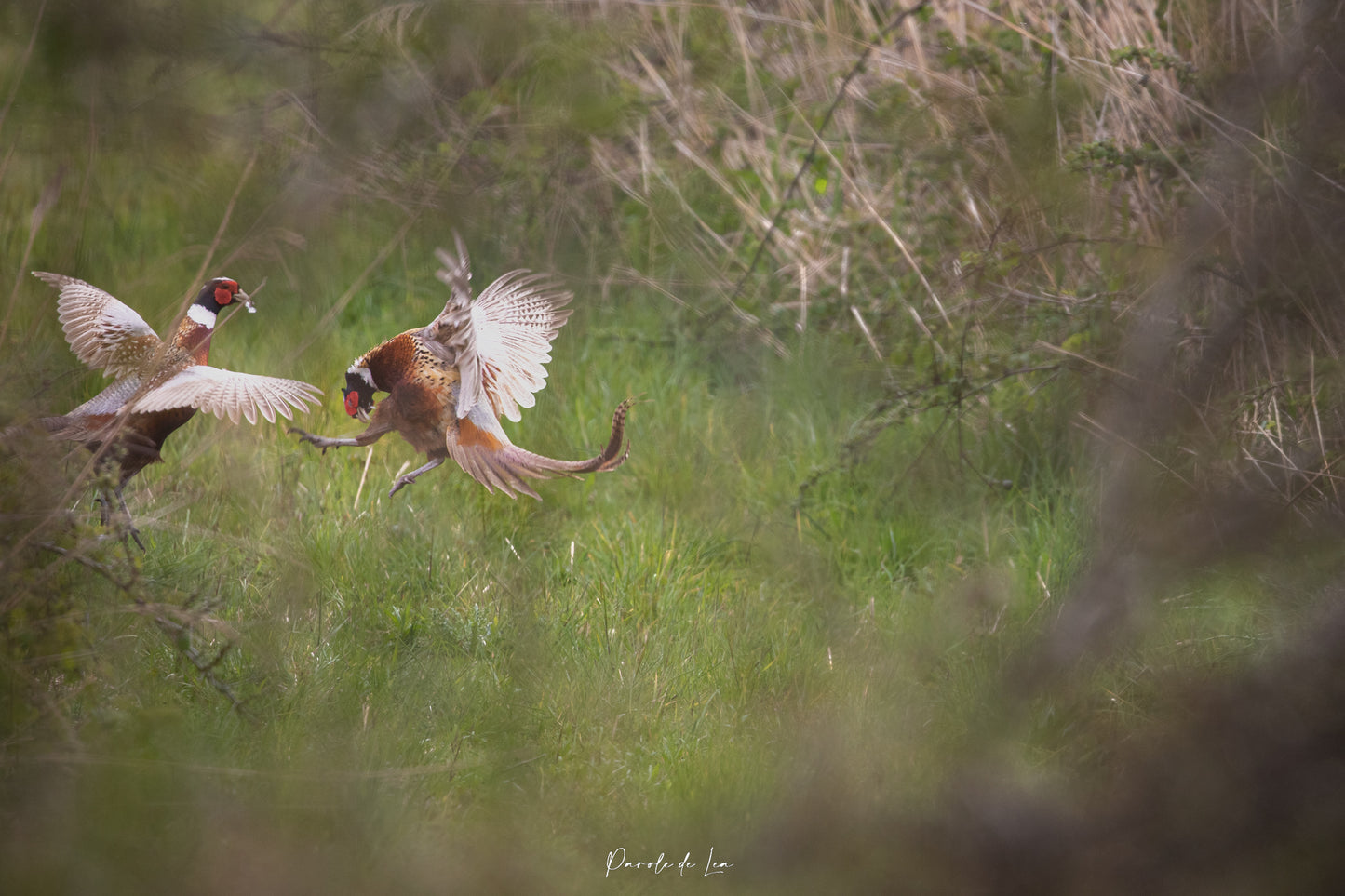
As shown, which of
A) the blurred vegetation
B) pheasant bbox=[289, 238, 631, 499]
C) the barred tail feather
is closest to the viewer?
the blurred vegetation

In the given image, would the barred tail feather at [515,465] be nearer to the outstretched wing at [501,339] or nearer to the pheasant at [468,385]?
the pheasant at [468,385]

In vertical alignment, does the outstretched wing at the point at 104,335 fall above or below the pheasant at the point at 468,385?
above

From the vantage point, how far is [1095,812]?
2486 millimetres

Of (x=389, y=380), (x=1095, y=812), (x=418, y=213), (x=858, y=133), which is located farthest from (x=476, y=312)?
(x=858, y=133)

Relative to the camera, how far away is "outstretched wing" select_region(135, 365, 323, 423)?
2.54 metres

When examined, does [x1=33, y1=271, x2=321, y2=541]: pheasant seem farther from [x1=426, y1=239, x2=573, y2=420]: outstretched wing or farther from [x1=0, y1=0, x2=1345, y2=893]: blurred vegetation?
[x1=426, y1=239, x2=573, y2=420]: outstretched wing

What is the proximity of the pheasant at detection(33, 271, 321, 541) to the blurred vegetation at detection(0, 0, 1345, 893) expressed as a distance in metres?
0.12

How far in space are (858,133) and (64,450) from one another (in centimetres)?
394

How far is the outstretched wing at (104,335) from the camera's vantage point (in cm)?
268

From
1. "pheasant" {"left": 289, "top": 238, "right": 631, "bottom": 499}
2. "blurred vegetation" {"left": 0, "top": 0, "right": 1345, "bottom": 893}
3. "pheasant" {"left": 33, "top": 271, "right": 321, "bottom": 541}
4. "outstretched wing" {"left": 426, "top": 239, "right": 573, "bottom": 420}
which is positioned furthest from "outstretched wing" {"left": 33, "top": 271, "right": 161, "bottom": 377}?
"outstretched wing" {"left": 426, "top": 239, "right": 573, "bottom": 420}

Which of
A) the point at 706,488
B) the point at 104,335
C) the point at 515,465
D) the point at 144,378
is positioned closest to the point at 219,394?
the point at 144,378

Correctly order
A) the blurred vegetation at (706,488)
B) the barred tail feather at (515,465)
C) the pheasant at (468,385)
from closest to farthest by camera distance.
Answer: the blurred vegetation at (706,488) → the pheasant at (468,385) → the barred tail feather at (515,465)

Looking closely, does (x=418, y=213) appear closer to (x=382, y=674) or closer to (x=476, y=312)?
(x=476, y=312)

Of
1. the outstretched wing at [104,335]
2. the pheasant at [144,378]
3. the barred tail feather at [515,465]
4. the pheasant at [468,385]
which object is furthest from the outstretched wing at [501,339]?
the outstretched wing at [104,335]
